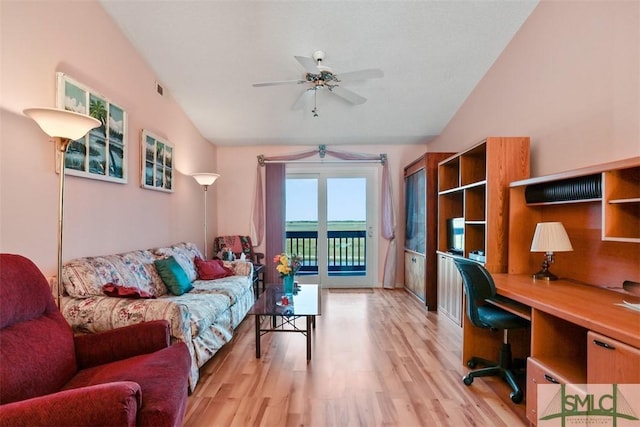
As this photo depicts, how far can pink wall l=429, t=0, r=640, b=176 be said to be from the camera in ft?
6.29

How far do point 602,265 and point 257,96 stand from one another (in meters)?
3.72

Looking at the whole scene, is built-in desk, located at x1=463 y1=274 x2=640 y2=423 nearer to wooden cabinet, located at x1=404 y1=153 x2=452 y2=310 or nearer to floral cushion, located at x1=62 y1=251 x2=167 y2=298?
wooden cabinet, located at x1=404 y1=153 x2=452 y2=310

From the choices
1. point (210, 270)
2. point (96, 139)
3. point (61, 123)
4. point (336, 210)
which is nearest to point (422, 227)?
point (336, 210)

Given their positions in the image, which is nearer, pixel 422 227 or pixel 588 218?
pixel 588 218

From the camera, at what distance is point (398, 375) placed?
7.66ft

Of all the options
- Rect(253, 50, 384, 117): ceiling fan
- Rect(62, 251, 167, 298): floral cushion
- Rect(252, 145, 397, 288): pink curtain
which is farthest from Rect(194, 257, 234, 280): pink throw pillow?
Rect(253, 50, 384, 117): ceiling fan

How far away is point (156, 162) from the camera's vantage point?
11.1ft

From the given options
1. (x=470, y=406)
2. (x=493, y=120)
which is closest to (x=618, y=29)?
(x=493, y=120)

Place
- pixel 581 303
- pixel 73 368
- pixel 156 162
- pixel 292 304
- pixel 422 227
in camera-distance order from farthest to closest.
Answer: pixel 422 227 → pixel 156 162 → pixel 292 304 → pixel 581 303 → pixel 73 368

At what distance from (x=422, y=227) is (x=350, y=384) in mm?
2583

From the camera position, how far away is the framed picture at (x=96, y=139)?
87.1 inches

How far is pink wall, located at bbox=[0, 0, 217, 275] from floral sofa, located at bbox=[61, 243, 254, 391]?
0.19m

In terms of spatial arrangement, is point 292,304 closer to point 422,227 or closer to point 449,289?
point 449,289

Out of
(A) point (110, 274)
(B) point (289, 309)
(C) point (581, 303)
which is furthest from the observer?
(B) point (289, 309)
